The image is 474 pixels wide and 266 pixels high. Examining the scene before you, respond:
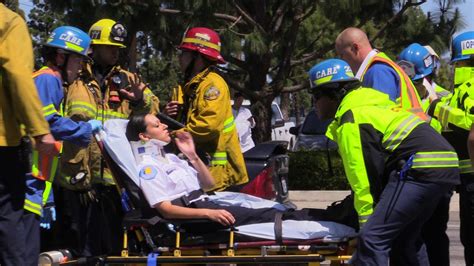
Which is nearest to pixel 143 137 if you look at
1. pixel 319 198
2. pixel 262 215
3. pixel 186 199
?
pixel 186 199

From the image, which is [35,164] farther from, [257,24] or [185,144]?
[257,24]

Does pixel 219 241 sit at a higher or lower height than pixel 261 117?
lower

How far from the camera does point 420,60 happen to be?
7.64m

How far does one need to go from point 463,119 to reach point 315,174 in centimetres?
914

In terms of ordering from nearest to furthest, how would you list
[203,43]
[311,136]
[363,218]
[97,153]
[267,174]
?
[363,218] → [97,153] → [203,43] → [267,174] → [311,136]

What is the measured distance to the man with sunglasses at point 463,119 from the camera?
21.8 feet

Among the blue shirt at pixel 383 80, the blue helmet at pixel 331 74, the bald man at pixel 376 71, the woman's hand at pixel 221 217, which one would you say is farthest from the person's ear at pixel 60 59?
the blue shirt at pixel 383 80

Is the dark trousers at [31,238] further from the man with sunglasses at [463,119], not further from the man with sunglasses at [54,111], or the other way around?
the man with sunglasses at [463,119]

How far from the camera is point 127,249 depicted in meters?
5.77

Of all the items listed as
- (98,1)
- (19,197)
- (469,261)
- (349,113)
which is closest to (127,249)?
(19,197)

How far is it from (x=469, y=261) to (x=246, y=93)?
31.0 ft

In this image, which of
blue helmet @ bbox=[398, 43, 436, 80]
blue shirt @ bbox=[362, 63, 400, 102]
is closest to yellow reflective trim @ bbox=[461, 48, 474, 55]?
blue helmet @ bbox=[398, 43, 436, 80]

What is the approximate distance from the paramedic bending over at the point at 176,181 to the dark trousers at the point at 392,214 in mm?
615

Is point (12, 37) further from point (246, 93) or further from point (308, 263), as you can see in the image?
point (246, 93)
